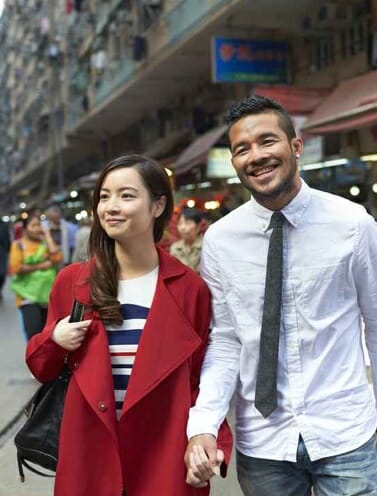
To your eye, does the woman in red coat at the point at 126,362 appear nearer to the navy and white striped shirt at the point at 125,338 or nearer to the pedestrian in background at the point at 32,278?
the navy and white striped shirt at the point at 125,338

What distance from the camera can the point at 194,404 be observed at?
7.07ft

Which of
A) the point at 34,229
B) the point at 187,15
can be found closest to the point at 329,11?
the point at 187,15

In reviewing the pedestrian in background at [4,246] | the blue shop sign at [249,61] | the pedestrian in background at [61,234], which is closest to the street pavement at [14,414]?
the pedestrian in background at [61,234]

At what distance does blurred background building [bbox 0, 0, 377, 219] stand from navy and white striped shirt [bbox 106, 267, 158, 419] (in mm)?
3933

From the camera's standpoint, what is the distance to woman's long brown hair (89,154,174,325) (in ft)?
7.05

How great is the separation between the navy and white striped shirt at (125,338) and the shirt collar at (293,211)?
431mm

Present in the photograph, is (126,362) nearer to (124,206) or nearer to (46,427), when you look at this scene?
(46,427)

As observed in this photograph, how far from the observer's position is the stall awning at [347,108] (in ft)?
24.0

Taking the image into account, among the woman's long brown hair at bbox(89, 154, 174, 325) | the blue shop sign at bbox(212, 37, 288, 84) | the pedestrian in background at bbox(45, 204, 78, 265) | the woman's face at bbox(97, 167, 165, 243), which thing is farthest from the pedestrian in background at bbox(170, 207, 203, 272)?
the blue shop sign at bbox(212, 37, 288, 84)

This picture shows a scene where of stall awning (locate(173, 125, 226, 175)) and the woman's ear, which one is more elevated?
stall awning (locate(173, 125, 226, 175))

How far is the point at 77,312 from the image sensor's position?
216 cm

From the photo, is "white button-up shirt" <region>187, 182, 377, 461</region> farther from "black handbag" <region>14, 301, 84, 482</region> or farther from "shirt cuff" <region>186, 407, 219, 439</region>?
"black handbag" <region>14, 301, 84, 482</region>

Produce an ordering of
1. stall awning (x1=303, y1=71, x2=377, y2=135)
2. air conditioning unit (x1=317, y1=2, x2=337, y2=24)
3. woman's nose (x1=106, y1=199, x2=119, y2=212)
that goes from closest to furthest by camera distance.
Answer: woman's nose (x1=106, y1=199, x2=119, y2=212) → stall awning (x1=303, y1=71, x2=377, y2=135) → air conditioning unit (x1=317, y1=2, x2=337, y2=24)

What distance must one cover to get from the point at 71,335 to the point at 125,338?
6.8 inches
